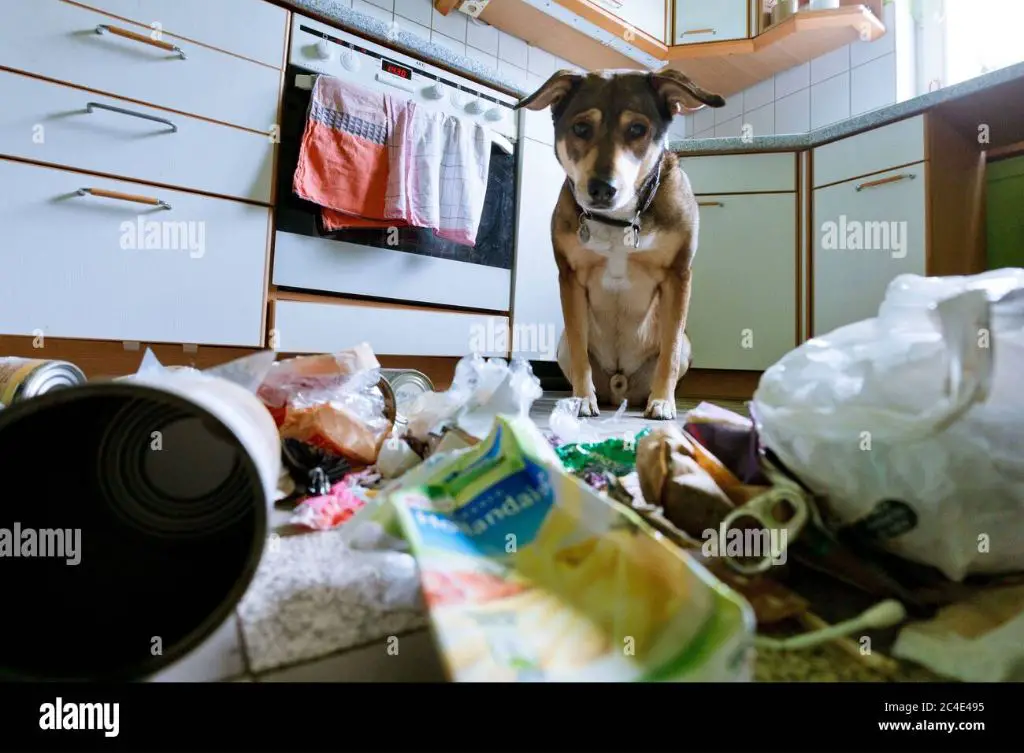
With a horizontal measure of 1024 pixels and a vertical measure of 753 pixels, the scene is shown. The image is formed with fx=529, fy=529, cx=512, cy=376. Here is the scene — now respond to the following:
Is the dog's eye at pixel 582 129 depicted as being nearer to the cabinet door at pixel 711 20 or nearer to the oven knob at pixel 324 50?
the oven knob at pixel 324 50

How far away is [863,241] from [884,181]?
0.20m

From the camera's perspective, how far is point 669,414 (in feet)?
4.16

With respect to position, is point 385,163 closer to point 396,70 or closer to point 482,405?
point 396,70

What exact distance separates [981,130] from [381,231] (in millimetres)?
1920

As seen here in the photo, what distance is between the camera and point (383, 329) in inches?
65.2

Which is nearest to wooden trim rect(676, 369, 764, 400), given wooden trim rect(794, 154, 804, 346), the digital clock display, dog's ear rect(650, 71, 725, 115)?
wooden trim rect(794, 154, 804, 346)

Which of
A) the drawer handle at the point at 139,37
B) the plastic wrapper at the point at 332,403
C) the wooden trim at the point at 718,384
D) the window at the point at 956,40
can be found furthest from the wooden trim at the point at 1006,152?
the drawer handle at the point at 139,37

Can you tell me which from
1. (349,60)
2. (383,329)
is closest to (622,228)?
(383,329)

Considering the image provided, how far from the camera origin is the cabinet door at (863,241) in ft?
5.54
